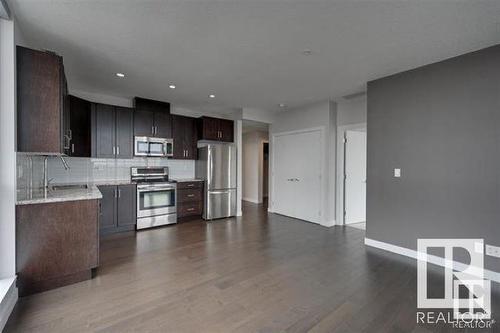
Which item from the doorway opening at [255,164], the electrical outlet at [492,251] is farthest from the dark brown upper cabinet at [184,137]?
the electrical outlet at [492,251]

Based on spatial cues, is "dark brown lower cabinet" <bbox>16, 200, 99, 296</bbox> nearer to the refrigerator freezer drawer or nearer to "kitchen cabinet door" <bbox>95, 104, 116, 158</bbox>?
"kitchen cabinet door" <bbox>95, 104, 116, 158</bbox>

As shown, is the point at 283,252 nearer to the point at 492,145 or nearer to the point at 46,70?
the point at 492,145

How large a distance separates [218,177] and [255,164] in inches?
112

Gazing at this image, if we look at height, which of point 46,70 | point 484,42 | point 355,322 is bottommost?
point 355,322

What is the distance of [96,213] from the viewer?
2.56m

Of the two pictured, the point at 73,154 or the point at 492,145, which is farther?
the point at 73,154

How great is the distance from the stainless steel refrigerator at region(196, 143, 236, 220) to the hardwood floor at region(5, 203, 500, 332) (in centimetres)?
144

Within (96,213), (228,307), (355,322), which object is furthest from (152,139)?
(355,322)

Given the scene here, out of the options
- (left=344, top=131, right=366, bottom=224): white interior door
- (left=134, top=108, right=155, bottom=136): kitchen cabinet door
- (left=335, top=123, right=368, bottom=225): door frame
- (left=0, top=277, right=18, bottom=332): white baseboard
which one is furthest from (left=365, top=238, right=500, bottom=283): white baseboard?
(left=134, top=108, right=155, bottom=136): kitchen cabinet door

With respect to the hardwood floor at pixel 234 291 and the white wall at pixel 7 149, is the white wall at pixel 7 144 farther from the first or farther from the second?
the hardwood floor at pixel 234 291

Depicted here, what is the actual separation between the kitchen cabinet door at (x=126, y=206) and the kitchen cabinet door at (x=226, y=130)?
2230 millimetres

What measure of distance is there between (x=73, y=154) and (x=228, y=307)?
3.51 m

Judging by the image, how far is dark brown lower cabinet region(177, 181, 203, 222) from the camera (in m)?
4.87
